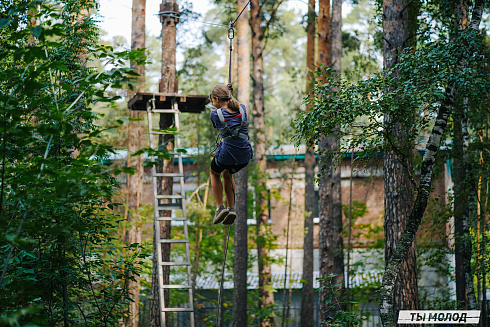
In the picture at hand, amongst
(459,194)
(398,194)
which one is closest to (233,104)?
(398,194)

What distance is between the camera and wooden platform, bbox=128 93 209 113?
9.58 metres

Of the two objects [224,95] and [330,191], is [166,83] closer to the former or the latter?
[330,191]

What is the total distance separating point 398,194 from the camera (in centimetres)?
893

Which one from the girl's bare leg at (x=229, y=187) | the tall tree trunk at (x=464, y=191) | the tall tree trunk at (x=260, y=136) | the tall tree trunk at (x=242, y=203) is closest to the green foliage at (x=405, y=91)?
the girl's bare leg at (x=229, y=187)

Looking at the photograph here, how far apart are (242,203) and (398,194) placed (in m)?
6.34

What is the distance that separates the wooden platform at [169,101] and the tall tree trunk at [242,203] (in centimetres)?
421

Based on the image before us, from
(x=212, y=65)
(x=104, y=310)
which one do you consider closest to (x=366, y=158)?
(x=104, y=310)

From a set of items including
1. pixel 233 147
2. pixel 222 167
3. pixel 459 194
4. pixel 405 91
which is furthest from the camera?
pixel 459 194

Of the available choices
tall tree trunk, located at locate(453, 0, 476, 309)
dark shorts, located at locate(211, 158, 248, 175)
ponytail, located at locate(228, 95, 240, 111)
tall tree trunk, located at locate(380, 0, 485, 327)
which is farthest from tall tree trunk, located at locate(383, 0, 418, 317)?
tall tree trunk, located at locate(453, 0, 476, 309)

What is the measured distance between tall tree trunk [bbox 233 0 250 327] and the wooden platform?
13.8ft

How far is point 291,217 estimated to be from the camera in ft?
69.1

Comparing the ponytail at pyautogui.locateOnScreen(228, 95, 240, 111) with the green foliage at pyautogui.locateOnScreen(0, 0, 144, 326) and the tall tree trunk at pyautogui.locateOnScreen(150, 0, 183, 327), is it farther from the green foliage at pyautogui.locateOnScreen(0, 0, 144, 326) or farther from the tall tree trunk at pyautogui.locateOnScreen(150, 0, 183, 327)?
the tall tree trunk at pyautogui.locateOnScreen(150, 0, 183, 327)

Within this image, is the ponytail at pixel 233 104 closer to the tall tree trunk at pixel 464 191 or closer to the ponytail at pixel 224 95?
the ponytail at pixel 224 95

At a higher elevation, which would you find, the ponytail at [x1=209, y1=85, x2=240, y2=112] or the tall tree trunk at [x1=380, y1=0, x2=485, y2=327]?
the ponytail at [x1=209, y1=85, x2=240, y2=112]
